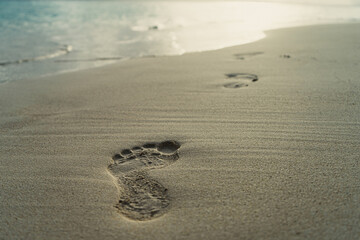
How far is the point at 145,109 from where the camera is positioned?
113 inches

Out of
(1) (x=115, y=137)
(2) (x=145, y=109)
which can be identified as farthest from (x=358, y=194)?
(2) (x=145, y=109)

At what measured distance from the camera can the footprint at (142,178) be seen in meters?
1.59

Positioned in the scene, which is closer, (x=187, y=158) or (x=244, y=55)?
(x=187, y=158)

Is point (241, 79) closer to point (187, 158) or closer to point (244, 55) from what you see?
→ point (244, 55)

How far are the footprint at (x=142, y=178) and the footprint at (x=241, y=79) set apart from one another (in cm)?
145

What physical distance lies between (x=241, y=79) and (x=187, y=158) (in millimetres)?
1907

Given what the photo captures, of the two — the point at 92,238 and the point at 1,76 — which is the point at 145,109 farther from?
the point at 1,76

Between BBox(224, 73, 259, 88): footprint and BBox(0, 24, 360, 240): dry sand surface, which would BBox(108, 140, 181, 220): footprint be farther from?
BBox(224, 73, 259, 88): footprint

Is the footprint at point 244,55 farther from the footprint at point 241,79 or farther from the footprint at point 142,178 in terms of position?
the footprint at point 142,178

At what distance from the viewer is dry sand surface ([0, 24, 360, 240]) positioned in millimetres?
1461

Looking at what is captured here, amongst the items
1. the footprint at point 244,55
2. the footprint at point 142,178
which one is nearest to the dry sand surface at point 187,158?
the footprint at point 142,178

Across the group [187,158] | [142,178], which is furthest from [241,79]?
[142,178]

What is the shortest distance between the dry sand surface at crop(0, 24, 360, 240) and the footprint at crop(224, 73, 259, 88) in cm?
1

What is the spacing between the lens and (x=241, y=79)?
11.8ft
